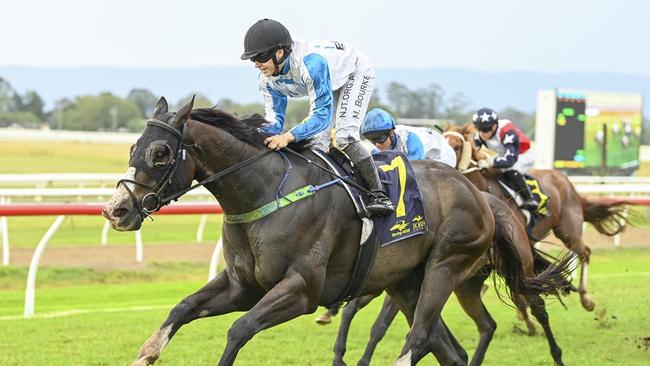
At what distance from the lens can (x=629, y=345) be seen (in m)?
7.55

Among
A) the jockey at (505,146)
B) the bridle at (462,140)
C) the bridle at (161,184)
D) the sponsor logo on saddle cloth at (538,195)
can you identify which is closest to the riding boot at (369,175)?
the bridle at (161,184)

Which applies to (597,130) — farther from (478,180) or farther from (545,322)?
(545,322)

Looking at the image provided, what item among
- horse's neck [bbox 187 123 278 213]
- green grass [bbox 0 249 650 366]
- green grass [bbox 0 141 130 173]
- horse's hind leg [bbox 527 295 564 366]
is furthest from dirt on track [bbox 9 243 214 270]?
green grass [bbox 0 141 130 173]

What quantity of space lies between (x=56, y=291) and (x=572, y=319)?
4855mm

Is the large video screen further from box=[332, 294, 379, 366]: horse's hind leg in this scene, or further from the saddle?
the saddle

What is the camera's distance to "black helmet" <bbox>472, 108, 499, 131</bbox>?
880 cm

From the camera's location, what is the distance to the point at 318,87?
4996 mm

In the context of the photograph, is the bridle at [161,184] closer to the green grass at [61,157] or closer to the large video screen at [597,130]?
the large video screen at [597,130]

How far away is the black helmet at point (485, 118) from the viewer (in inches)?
347

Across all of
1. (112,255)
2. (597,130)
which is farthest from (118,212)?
(597,130)

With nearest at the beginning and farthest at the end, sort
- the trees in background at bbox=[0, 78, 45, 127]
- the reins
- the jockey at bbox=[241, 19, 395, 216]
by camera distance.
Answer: the jockey at bbox=[241, 19, 395, 216] < the reins < the trees in background at bbox=[0, 78, 45, 127]

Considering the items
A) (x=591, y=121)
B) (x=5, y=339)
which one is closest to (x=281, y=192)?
(x=5, y=339)

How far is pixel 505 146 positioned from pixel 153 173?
16.3 ft

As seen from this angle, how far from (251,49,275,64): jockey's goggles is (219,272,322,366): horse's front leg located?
40.3 inches
